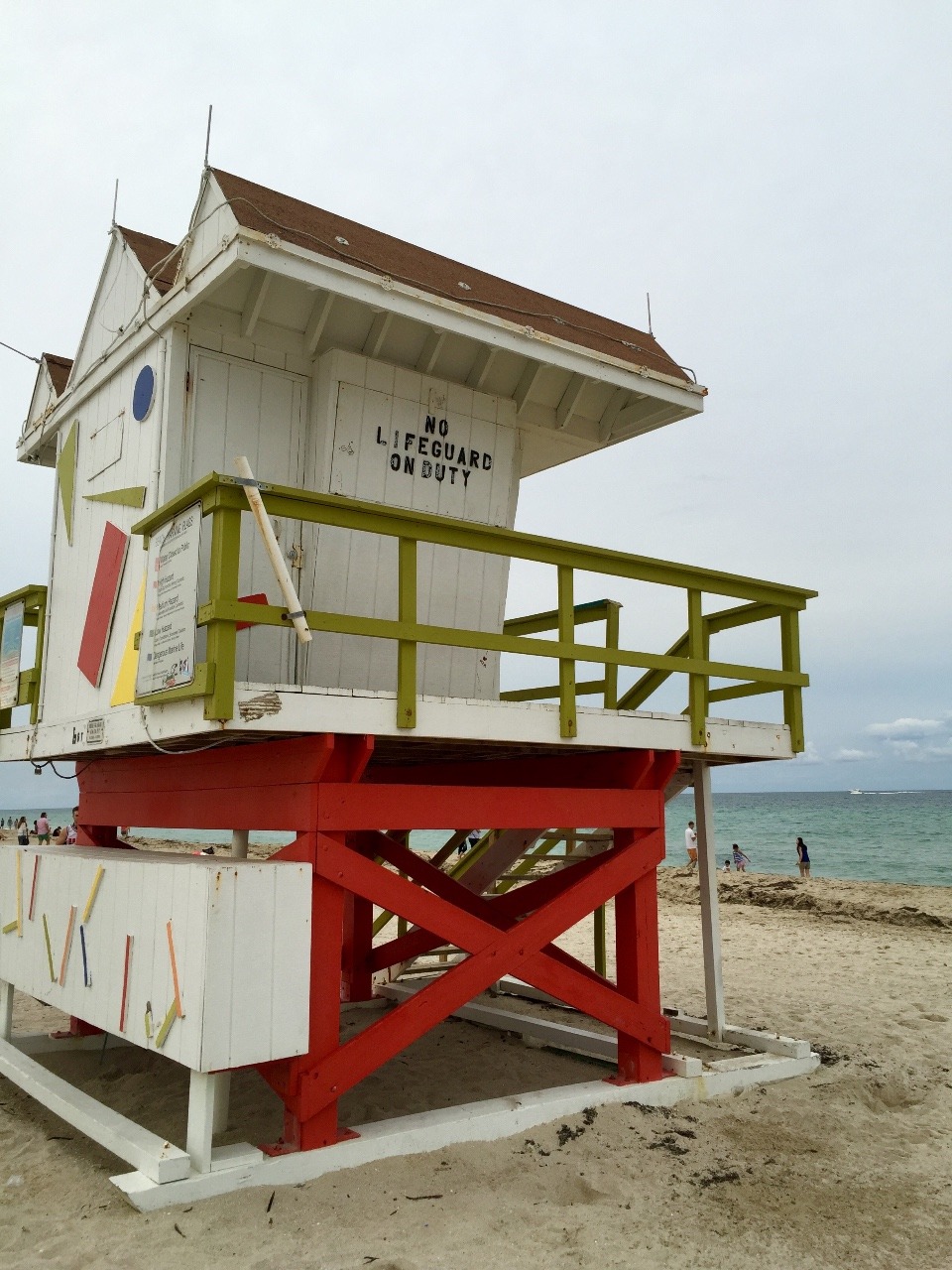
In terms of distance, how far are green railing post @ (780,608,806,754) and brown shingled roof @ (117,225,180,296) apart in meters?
4.52

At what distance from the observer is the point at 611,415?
7.79 m

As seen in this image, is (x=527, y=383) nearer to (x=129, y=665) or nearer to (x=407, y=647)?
(x=407, y=647)

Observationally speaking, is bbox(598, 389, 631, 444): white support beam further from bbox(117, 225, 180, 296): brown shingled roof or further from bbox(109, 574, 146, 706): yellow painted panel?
bbox(109, 574, 146, 706): yellow painted panel

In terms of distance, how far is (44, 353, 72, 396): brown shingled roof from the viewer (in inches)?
313

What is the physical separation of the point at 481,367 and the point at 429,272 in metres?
0.70

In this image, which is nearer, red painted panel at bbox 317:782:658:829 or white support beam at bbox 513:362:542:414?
red painted panel at bbox 317:782:658:829

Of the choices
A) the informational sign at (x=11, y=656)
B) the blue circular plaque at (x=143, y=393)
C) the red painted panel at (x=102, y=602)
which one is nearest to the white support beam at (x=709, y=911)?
the red painted panel at (x=102, y=602)

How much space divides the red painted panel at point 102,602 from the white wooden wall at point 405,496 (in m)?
1.28

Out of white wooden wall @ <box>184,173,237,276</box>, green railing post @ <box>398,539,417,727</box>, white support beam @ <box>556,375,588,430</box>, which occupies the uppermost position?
white wooden wall @ <box>184,173,237,276</box>

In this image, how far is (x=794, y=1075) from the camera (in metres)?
6.73

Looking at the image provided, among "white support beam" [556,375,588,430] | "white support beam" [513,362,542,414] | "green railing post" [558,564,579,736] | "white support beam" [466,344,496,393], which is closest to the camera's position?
"green railing post" [558,564,579,736]

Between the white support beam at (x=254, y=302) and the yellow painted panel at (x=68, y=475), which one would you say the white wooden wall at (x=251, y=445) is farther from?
the yellow painted panel at (x=68, y=475)

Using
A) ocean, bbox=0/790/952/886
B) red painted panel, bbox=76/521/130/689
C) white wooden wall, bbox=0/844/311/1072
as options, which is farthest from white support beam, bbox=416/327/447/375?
ocean, bbox=0/790/952/886

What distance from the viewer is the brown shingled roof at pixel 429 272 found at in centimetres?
575
